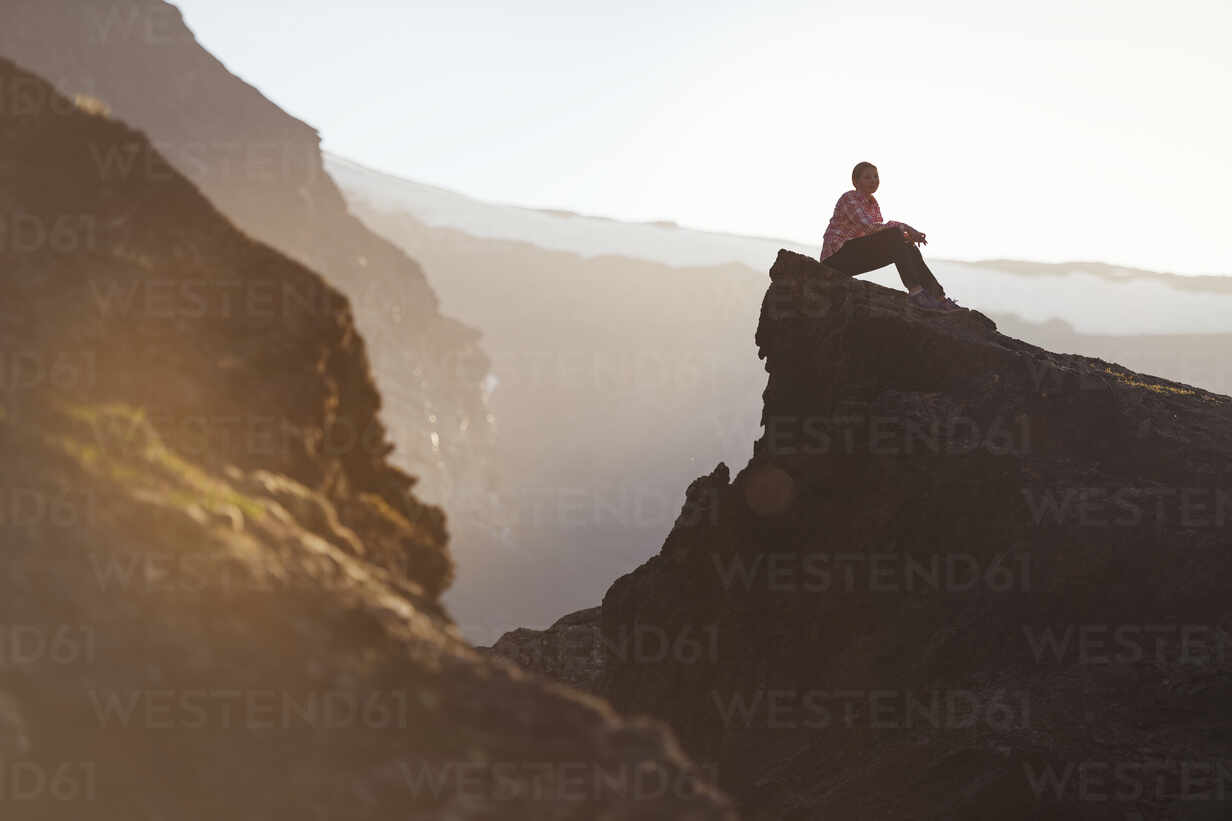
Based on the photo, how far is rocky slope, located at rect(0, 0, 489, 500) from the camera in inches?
5084

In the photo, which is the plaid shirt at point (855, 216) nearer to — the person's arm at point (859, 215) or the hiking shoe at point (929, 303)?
the person's arm at point (859, 215)

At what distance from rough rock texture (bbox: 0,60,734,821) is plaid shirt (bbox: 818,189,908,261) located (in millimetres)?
12363

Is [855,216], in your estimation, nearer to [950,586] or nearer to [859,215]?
[859,215]

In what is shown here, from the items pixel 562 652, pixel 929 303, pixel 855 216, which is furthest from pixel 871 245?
pixel 562 652

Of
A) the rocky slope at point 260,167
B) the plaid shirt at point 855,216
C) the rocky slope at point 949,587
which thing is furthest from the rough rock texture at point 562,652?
the rocky slope at point 260,167

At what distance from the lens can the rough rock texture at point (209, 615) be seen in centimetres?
609

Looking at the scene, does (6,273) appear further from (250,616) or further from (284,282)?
(250,616)

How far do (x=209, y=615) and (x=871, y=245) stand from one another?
1460 centimetres

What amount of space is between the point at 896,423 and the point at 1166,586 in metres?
4.55

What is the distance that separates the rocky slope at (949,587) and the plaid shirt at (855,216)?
1039mm

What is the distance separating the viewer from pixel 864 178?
19.1 m

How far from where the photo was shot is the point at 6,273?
8.30 metres

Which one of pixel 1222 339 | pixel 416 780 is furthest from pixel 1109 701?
pixel 1222 339

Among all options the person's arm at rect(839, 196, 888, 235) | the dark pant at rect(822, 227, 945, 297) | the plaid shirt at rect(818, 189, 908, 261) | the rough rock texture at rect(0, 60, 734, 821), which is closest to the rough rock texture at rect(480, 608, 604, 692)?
the dark pant at rect(822, 227, 945, 297)
